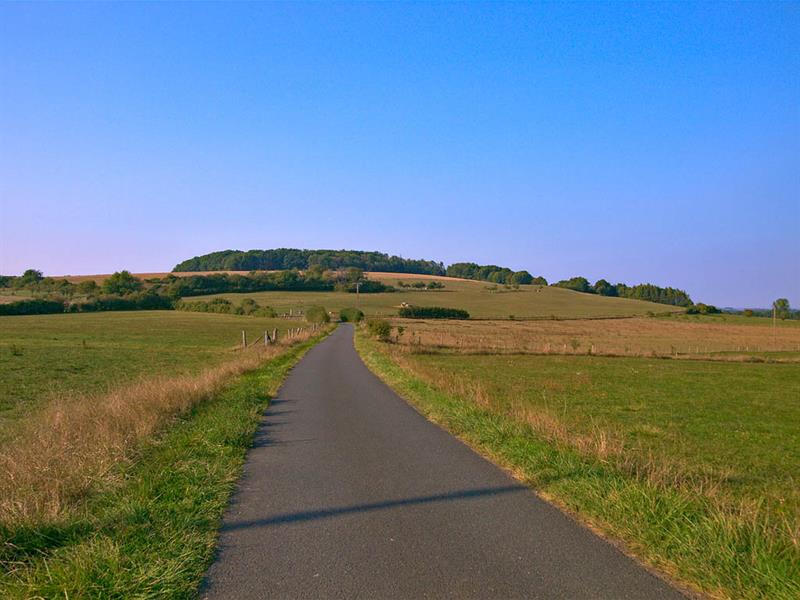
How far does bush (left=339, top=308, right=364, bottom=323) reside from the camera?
322ft

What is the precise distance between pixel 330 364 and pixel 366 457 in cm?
1914

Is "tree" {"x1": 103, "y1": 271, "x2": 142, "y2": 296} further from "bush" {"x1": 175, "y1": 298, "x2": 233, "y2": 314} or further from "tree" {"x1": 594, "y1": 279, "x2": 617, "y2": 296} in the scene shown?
"tree" {"x1": 594, "y1": 279, "x2": 617, "y2": 296}

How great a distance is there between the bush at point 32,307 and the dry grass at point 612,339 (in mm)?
54990

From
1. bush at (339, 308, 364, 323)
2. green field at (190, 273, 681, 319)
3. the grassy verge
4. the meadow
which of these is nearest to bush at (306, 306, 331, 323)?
bush at (339, 308, 364, 323)

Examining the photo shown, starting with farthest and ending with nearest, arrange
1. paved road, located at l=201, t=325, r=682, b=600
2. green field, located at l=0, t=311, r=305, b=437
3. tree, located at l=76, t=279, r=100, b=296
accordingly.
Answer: tree, located at l=76, t=279, r=100, b=296
green field, located at l=0, t=311, r=305, b=437
paved road, located at l=201, t=325, r=682, b=600

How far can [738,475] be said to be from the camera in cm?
1058

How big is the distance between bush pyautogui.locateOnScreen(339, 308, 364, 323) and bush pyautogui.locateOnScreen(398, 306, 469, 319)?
6.74 meters

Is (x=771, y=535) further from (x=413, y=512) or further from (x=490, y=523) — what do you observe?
(x=413, y=512)

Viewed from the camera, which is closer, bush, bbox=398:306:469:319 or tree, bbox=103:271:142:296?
bush, bbox=398:306:469:319

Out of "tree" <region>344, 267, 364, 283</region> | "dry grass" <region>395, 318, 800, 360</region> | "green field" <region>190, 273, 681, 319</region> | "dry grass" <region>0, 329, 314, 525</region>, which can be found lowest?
"dry grass" <region>395, 318, 800, 360</region>

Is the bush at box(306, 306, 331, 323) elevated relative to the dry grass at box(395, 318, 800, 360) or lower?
elevated

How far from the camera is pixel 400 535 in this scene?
18.2ft

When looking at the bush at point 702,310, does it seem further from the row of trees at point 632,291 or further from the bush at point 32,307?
the bush at point 32,307

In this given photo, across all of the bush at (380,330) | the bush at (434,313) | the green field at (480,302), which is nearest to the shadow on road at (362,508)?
the bush at (380,330)
